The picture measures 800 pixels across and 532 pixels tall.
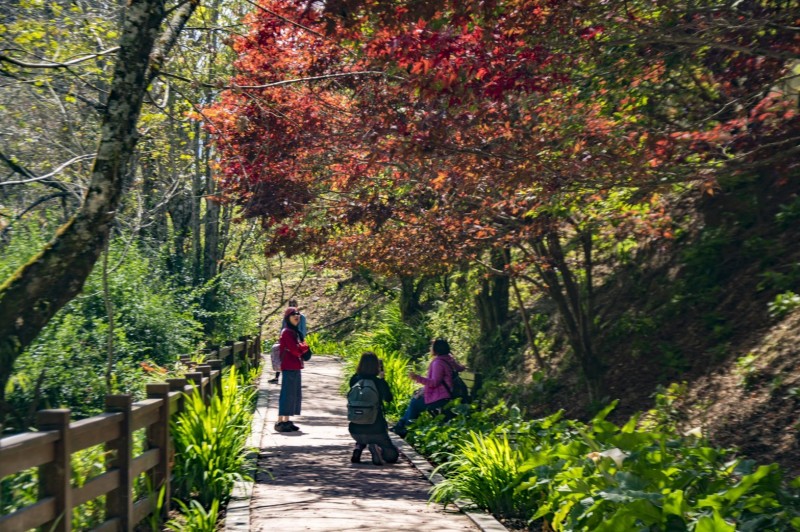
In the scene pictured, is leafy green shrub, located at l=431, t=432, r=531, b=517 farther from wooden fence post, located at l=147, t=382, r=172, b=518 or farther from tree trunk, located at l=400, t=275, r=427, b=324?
tree trunk, located at l=400, t=275, r=427, b=324

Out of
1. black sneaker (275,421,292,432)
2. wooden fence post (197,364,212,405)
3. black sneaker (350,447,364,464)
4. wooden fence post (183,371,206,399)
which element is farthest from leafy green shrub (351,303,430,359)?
wooden fence post (183,371,206,399)

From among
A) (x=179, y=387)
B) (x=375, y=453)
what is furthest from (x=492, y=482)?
(x=375, y=453)

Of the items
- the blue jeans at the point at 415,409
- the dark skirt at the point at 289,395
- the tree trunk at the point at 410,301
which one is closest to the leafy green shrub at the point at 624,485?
the blue jeans at the point at 415,409

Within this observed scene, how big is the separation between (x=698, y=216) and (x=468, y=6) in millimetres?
8714

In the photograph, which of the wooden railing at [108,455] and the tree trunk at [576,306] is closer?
the wooden railing at [108,455]

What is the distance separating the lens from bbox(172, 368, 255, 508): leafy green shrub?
891 centimetres

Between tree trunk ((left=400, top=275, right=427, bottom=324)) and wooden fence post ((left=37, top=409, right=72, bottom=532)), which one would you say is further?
tree trunk ((left=400, top=275, right=427, bottom=324))

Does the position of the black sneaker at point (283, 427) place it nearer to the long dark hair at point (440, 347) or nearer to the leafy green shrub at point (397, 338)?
the long dark hair at point (440, 347)

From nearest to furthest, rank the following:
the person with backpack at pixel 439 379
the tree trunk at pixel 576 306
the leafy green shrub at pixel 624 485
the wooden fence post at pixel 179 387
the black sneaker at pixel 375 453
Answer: the leafy green shrub at pixel 624 485
the wooden fence post at pixel 179 387
the black sneaker at pixel 375 453
the tree trunk at pixel 576 306
the person with backpack at pixel 439 379

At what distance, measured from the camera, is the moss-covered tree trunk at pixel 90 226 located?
29.4 feet

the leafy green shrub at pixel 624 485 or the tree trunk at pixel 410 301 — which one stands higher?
the tree trunk at pixel 410 301

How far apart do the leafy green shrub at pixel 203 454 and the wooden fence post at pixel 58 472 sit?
125 inches

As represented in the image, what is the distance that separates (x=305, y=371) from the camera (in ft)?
90.0

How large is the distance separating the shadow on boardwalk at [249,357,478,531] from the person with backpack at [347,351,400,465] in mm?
188
